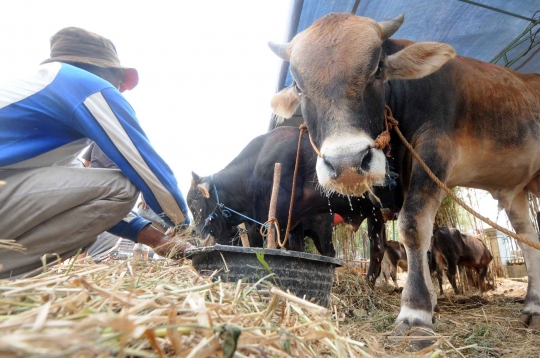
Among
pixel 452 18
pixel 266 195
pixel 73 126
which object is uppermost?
pixel 452 18

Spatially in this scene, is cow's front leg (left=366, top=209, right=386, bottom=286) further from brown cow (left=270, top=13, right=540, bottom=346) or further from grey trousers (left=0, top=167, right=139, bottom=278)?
grey trousers (left=0, top=167, right=139, bottom=278)

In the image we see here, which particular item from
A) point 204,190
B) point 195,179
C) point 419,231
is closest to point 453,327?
point 419,231

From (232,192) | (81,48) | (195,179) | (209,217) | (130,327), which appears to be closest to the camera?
(130,327)

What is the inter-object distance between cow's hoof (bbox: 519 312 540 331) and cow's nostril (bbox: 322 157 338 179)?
7.07 feet

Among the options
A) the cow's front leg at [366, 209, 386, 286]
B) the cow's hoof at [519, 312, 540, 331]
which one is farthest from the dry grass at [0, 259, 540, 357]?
the cow's front leg at [366, 209, 386, 286]

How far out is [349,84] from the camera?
230 cm

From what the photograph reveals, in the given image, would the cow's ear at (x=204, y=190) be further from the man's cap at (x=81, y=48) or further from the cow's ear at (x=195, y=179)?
the man's cap at (x=81, y=48)

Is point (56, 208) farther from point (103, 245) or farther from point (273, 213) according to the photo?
point (103, 245)

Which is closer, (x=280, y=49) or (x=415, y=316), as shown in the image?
(x=415, y=316)

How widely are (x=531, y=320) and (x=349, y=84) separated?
94.7 inches

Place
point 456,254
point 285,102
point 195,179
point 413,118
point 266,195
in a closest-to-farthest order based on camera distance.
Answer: point 413,118, point 285,102, point 266,195, point 195,179, point 456,254

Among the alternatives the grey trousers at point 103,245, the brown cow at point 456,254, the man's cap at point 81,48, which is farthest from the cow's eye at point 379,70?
the brown cow at point 456,254

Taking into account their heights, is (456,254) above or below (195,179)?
below

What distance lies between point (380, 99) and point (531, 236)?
94.7 inches
